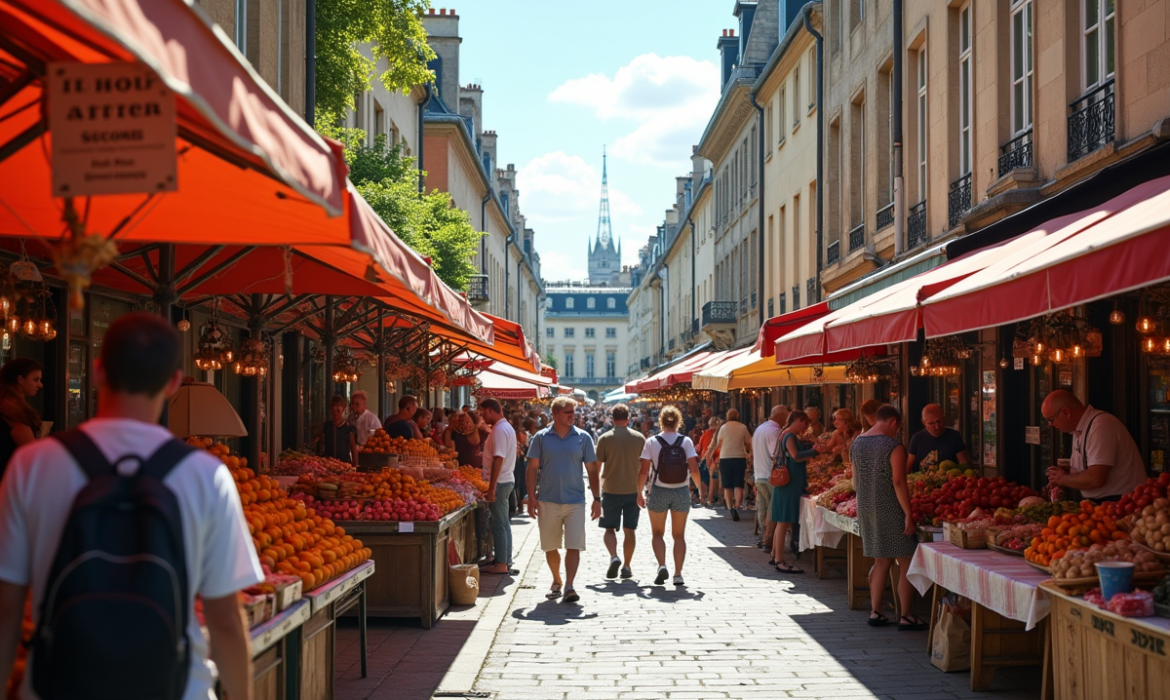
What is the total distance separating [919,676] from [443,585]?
14.3 ft

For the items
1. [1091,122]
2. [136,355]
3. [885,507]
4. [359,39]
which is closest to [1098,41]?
[1091,122]

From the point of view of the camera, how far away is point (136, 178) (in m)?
3.11

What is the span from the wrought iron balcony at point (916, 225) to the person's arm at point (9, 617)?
51.4ft

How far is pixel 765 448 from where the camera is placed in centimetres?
1473

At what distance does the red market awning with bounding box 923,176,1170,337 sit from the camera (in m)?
5.25

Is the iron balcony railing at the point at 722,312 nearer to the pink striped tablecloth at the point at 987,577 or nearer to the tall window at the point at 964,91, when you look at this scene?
the tall window at the point at 964,91

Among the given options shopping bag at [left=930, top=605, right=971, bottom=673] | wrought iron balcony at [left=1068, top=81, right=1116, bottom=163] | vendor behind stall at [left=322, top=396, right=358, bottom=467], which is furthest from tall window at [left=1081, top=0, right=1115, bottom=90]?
vendor behind stall at [left=322, top=396, right=358, bottom=467]

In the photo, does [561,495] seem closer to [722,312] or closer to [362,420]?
[362,420]

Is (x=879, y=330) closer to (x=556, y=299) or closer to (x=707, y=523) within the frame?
(x=707, y=523)

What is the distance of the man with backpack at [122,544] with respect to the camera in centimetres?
292

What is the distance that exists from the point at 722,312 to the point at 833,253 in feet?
51.3

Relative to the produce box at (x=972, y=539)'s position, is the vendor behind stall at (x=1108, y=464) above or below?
above

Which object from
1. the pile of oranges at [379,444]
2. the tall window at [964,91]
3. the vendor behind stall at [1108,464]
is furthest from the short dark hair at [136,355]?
the tall window at [964,91]

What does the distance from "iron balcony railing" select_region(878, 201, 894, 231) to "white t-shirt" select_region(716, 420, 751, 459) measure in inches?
166
